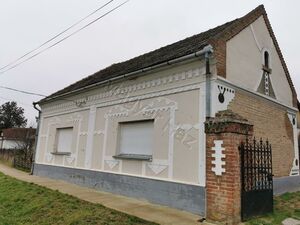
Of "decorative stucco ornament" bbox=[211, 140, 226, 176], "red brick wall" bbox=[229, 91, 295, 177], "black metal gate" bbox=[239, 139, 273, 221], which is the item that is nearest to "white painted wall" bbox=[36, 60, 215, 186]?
"decorative stucco ornament" bbox=[211, 140, 226, 176]

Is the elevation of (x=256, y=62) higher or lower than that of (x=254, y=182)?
higher

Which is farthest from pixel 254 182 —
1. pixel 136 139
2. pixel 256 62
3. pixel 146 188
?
pixel 256 62

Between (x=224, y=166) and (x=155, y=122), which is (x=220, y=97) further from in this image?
(x=155, y=122)

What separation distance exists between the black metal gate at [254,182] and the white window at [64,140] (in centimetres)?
828

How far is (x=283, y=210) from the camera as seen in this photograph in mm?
7336

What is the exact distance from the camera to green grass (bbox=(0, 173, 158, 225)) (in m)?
6.00

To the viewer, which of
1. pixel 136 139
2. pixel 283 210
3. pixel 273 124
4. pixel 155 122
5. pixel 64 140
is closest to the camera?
pixel 283 210

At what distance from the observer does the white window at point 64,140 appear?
503 inches

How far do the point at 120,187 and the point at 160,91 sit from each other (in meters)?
3.39

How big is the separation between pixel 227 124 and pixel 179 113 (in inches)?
69.3

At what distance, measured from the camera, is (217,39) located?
7562 mm

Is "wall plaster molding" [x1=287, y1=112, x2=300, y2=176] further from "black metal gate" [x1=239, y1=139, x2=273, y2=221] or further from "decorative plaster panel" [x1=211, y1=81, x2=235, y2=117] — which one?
"decorative plaster panel" [x1=211, y1=81, x2=235, y2=117]

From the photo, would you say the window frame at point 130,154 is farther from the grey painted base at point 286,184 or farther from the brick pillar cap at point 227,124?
the grey painted base at point 286,184

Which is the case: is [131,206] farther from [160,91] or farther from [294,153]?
[294,153]
